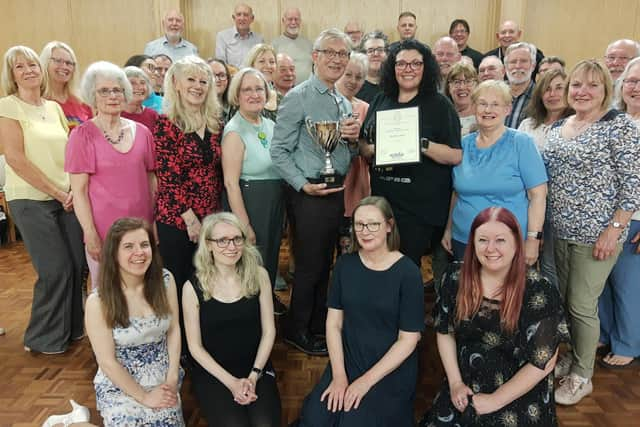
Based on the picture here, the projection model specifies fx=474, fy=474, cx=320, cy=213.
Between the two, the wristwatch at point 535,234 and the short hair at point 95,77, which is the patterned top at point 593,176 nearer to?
the wristwatch at point 535,234

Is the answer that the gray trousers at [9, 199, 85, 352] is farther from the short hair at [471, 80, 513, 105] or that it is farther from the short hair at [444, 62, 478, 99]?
the short hair at [444, 62, 478, 99]

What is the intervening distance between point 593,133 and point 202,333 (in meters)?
1.96

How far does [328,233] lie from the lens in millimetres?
2547

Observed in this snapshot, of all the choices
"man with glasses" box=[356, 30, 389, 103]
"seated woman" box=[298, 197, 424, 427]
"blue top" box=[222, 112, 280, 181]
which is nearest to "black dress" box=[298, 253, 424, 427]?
"seated woman" box=[298, 197, 424, 427]

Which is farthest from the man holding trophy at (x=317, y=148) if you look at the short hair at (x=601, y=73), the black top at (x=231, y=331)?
the short hair at (x=601, y=73)

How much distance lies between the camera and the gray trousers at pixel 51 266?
2.67m

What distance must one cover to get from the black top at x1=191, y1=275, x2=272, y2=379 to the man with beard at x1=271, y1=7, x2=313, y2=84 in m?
3.79

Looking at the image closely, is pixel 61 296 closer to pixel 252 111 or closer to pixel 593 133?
pixel 252 111

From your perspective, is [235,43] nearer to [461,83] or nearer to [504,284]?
[461,83]

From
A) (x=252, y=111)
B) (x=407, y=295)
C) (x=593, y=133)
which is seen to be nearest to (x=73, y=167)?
(x=252, y=111)

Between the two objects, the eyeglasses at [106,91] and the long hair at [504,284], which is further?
the eyeglasses at [106,91]

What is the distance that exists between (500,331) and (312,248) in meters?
1.09

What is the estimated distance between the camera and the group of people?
6.09 feet

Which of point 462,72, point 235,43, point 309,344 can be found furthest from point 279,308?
point 235,43
